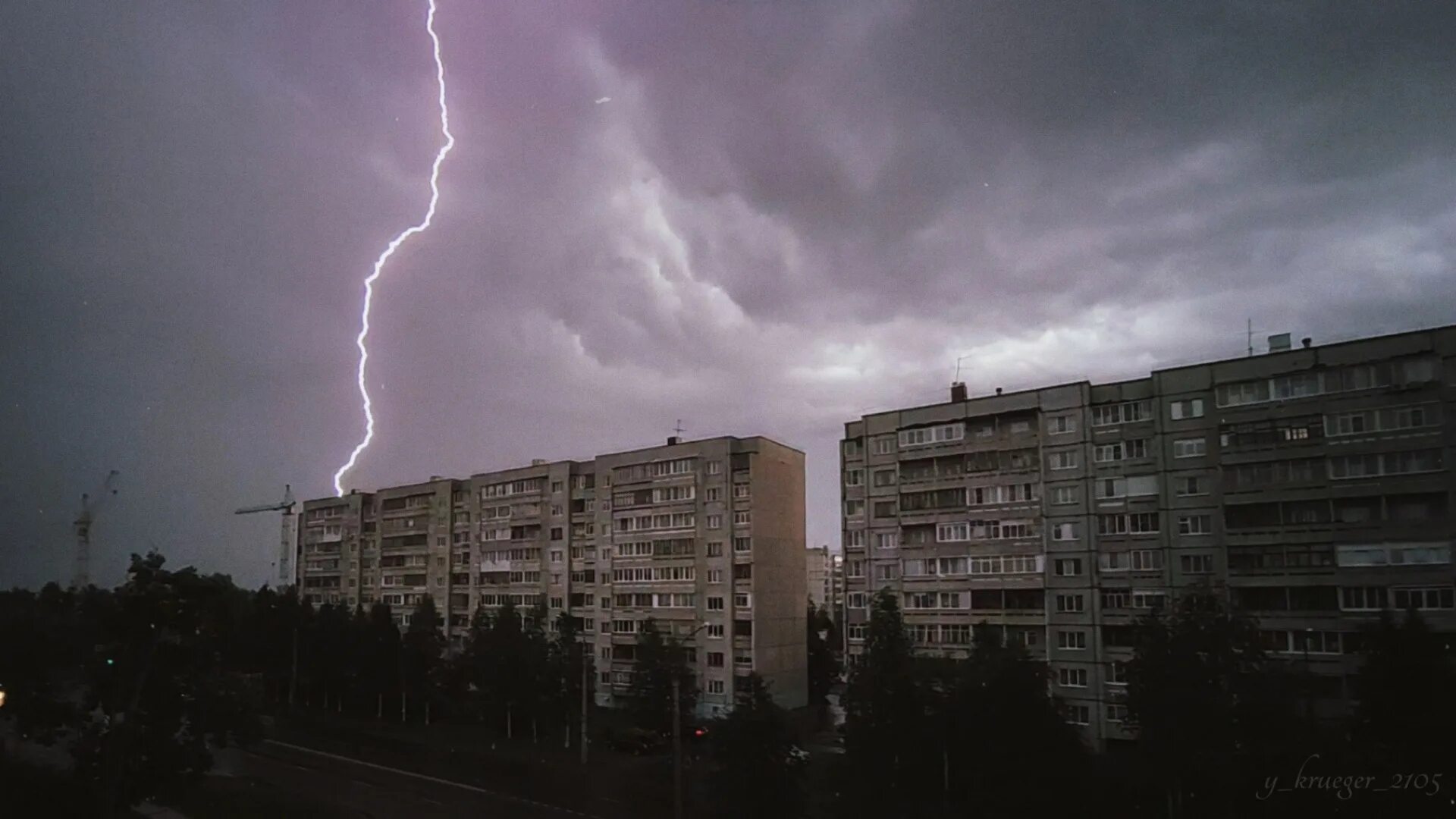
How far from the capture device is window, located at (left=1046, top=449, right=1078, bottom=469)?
38781 mm

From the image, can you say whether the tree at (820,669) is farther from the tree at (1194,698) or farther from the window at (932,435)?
the tree at (1194,698)

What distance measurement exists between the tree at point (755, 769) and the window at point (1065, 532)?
19158 millimetres

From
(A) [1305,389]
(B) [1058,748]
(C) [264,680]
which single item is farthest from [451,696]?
(A) [1305,389]

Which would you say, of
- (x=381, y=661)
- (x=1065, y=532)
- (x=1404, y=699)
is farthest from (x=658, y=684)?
(x=1404, y=699)

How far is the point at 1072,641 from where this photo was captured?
124ft

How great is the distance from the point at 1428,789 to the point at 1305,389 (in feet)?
55.5

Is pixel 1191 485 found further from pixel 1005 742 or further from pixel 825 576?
pixel 825 576

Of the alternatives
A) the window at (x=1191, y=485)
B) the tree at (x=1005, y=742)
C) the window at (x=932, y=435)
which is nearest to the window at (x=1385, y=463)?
the window at (x=1191, y=485)

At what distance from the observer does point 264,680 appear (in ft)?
206

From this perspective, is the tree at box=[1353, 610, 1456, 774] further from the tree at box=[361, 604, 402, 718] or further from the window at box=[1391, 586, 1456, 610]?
the tree at box=[361, 604, 402, 718]

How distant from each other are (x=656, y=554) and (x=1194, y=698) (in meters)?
33.7

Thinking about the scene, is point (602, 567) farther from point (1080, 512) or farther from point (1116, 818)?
point (1116, 818)

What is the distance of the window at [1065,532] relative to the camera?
38.4 meters

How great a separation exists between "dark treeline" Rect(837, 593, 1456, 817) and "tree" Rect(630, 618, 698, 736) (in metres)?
16.1
